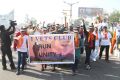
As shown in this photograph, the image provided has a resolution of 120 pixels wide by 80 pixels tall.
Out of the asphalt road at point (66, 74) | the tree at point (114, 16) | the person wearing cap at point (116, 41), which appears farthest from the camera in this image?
the tree at point (114, 16)

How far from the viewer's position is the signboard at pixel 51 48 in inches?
572

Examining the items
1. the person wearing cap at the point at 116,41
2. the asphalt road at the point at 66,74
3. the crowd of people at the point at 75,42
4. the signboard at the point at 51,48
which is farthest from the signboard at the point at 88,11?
the signboard at the point at 51,48

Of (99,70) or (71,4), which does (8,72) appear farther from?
(71,4)

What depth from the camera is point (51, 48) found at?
14.7 meters

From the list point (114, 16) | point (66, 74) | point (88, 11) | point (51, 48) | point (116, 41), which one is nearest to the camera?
point (66, 74)

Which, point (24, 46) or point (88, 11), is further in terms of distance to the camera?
point (88, 11)

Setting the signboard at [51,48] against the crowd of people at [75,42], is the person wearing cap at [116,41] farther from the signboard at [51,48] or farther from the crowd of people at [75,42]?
the signboard at [51,48]

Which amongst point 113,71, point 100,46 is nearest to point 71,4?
point 100,46

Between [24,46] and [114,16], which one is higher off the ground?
[24,46]

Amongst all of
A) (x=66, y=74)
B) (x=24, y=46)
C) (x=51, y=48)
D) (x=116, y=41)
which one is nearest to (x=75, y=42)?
(x=51, y=48)

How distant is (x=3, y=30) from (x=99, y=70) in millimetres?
4394

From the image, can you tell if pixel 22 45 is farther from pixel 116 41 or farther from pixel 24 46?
pixel 116 41

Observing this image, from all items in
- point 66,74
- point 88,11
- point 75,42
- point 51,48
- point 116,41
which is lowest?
point 66,74

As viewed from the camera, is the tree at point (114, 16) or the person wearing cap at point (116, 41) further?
the tree at point (114, 16)
